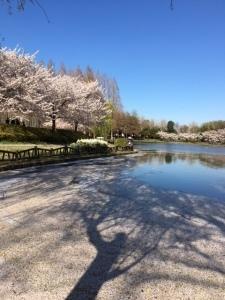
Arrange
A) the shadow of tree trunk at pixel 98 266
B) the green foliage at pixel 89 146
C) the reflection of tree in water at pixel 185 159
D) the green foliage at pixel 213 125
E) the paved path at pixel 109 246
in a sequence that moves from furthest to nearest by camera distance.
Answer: the green foliage at pixel 213 125 < the green foliage at pixel 89 146 < the reflection of tree in water at pixel 185 159 < the paved path at pixel 109 246 < the shadow of tree trunk at pixel 98 266

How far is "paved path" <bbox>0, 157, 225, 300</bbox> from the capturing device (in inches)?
180

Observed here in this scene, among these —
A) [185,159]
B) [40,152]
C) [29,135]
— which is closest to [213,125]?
[29,135]

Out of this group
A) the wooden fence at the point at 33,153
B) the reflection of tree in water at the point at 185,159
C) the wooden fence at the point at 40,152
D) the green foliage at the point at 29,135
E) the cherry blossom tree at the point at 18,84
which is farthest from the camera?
the green foliage at the point at 29,135

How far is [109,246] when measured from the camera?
244 inches

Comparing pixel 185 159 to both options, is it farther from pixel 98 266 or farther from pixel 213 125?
pixel 213 125

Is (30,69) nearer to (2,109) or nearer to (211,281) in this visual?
(2,109)

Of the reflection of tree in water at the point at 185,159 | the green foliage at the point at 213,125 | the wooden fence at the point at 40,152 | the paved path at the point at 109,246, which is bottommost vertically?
the reflection of tree in water at the point at 185,159

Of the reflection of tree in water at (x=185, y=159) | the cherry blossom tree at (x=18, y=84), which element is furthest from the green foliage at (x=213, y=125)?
the cherry blossom tree at (x=18, y=84)

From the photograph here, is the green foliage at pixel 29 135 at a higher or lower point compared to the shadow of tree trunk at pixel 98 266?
higher

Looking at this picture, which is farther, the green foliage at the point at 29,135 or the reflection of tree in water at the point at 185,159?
the green foliage at the point at 29,135

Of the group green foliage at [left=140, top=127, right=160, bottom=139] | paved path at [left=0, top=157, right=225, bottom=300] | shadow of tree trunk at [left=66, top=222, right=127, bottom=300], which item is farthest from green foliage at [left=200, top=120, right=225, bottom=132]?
shadow of tree trunk at [left=66, top=222, right=127, bottom=300]

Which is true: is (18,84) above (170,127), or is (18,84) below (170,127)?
above

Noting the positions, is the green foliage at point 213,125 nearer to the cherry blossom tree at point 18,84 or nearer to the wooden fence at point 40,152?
the wooden fence at point 40,152

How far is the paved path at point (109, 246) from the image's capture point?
15.0 ft
